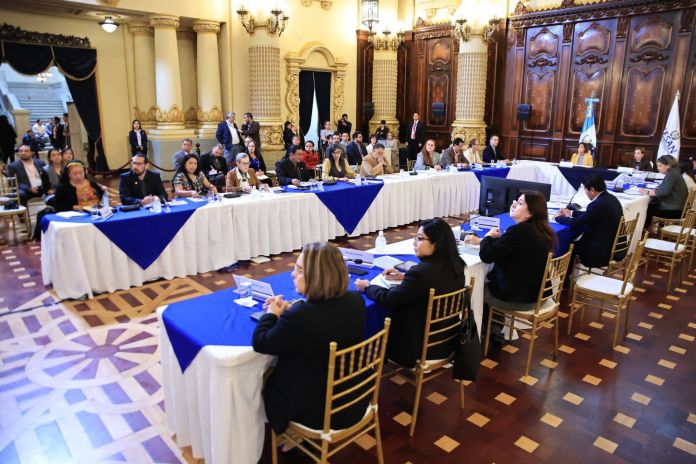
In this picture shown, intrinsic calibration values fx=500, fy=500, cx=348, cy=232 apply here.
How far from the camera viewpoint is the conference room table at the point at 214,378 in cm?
220

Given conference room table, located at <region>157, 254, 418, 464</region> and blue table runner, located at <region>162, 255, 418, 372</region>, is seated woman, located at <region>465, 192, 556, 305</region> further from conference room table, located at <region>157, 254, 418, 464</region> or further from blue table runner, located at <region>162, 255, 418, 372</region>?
conference room table, located at <region>157, 254, 418, 464</region>

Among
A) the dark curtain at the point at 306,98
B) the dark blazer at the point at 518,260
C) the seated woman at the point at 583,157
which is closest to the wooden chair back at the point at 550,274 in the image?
the dark blazer at the point at 518,260

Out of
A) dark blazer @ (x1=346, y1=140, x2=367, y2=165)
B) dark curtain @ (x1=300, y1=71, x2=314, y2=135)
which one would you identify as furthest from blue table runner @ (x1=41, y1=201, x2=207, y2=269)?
dark curtain @ (x1=300, y1=71, x2=314, y2=135)

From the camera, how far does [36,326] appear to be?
13.4ft

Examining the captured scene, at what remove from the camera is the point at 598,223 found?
4484 millimetres

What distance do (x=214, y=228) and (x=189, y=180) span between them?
0.94m

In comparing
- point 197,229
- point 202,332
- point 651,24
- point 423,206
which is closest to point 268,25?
point 423,206

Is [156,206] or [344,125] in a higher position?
[344,125]

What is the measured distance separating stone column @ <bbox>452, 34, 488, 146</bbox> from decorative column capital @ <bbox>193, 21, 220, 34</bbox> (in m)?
5.59

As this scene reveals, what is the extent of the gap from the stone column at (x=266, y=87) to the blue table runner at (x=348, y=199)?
5.00 metres

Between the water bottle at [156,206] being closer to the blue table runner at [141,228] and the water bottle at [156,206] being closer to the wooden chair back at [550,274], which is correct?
the blue table runner at [141,228]

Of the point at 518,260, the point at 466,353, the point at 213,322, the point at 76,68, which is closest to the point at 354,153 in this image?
the point at 518,260

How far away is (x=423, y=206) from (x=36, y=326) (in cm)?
530

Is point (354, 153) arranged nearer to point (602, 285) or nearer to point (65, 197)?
point (65, 197)
